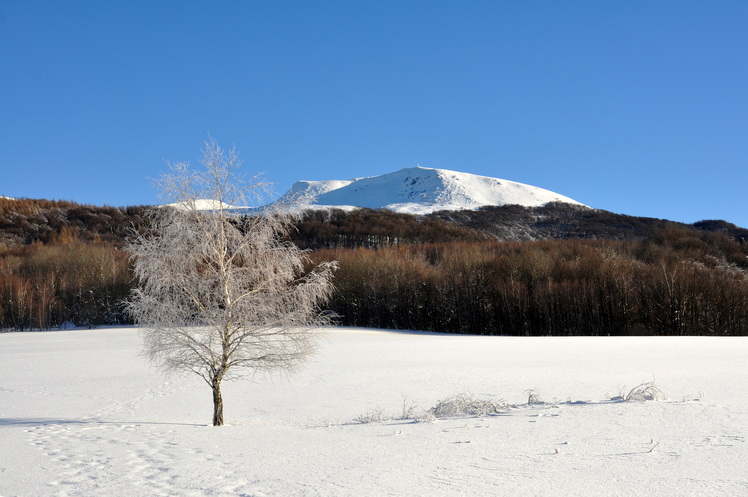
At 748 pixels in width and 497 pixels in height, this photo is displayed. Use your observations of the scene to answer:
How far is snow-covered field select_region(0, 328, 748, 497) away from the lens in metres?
7.01

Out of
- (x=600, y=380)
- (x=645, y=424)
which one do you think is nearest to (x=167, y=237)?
(x=645, y=424)

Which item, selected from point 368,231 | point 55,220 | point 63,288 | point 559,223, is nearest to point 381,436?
point 63,288

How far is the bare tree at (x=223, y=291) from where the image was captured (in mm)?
12820

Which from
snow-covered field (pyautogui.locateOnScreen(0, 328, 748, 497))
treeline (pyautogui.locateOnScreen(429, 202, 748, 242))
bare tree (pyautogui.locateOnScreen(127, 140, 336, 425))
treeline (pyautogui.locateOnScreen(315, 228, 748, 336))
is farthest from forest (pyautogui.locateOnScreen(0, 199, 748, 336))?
treeline (pyautogui.locateOnScreen(429, 202, 748, 242))

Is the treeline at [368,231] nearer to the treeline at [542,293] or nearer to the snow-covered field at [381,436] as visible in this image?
the treeline at [542,293]

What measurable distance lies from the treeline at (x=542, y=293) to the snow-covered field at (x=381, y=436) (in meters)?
29.0

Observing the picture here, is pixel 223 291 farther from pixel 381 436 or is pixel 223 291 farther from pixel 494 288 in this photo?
pixel 494 288

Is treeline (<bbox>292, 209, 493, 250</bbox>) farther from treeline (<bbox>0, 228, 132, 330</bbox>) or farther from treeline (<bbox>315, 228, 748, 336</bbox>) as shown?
treeline (<bbox>0, 228, 132, 330</bbox>)

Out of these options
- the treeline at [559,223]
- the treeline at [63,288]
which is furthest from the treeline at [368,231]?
the treeline at [63,288]

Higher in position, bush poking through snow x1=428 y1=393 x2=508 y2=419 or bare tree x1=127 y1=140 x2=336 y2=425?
bare tree x1=127 y1=140 x2=336 y2=425

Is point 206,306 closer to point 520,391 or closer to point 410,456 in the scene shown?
point 410,456

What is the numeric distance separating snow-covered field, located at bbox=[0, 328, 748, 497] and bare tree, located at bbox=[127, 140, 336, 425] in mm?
1892

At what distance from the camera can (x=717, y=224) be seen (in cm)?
13325

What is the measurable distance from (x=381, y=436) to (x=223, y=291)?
5399mm
